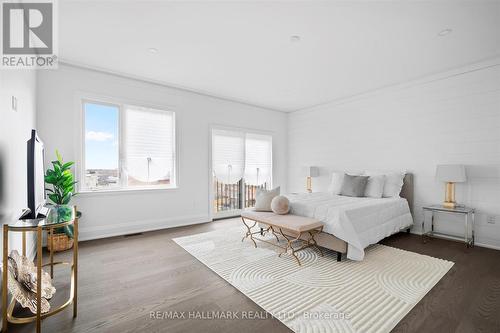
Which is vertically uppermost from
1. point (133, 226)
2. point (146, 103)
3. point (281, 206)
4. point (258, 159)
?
point (146, 103)

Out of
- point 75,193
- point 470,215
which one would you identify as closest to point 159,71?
point 75,193

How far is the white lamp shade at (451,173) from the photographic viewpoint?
11.2 feet

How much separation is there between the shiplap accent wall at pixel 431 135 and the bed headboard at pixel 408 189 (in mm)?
86

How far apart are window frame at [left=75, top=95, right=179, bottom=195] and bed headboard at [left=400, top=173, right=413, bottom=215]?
434 centimetres

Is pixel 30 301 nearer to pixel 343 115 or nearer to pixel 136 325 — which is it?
pixel 136 325

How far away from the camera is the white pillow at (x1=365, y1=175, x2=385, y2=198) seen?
4.18 m

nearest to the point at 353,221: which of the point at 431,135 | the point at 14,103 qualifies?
the point at 431,135

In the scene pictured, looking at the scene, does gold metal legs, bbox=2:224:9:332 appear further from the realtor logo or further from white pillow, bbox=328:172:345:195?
white pillow, bbox=328:172:345:195

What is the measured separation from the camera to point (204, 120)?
5.03m

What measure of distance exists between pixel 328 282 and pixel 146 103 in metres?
4.11

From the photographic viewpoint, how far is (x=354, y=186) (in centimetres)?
430

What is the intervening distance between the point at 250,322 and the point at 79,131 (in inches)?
148

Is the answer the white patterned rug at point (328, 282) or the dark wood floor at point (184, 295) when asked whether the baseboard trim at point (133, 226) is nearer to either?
the dark wood floor at point (184, 295)

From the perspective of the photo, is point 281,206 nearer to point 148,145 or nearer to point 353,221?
point 353,221
